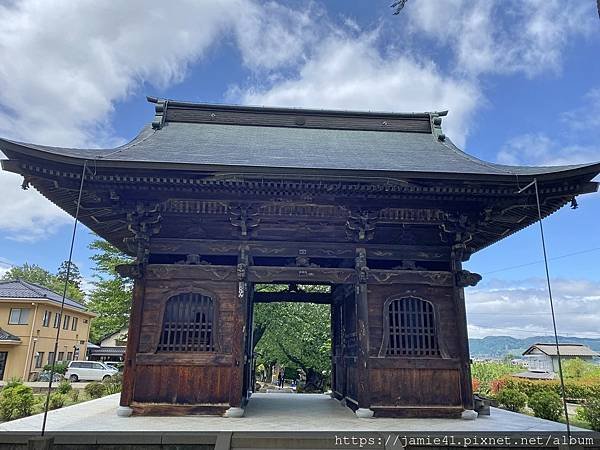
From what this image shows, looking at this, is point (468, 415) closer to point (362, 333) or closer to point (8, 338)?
point (362, 333)

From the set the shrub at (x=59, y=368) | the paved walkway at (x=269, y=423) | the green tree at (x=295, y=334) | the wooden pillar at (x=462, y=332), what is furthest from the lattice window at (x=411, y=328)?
the shrub at (x=59, y=368)

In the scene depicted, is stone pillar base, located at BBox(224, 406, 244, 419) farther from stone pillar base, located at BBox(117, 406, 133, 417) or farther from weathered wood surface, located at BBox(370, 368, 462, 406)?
weathered wood surface, located at BBox(370, 368, 462, 406)

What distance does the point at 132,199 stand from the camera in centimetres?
821

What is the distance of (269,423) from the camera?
745cm

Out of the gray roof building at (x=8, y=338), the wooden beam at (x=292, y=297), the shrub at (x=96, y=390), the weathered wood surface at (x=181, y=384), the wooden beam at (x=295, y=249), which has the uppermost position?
the wooden beam at (x=295, y=249)

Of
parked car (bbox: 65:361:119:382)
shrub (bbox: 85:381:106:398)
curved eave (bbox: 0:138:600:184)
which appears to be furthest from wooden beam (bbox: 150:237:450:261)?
parked car (bbox: 65:361:119:382)

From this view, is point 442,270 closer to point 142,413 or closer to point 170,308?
A: point 170,308

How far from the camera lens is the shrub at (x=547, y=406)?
9086 mm

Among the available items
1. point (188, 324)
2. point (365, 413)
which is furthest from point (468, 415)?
point (188, 324)

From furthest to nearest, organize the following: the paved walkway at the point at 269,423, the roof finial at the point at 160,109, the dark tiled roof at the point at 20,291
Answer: the dark tiled roof at the point at 20,291 < the roof finial at the point at 160,109 < the paved walkway at the point at 269,423

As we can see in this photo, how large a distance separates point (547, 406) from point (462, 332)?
9.29 ft

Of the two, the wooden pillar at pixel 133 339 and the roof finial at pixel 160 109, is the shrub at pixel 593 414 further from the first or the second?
the roof finial at pixel 160 109

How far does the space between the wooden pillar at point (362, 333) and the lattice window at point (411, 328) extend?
49 centimetres

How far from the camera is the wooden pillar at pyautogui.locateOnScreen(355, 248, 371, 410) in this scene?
8.12 meters
